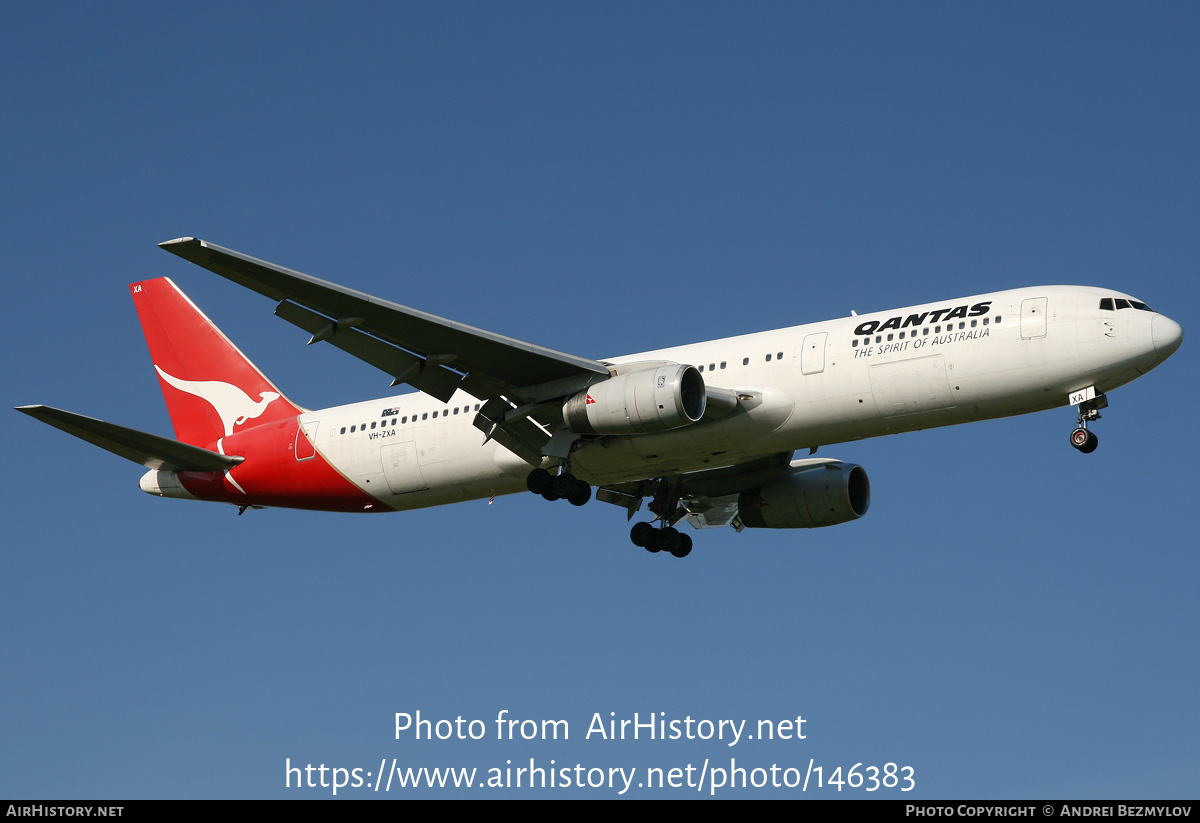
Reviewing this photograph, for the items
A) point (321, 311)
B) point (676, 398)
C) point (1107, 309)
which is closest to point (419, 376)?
point (321, 311)

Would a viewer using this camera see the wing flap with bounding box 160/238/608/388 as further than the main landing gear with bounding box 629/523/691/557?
No

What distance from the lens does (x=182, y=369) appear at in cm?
3906

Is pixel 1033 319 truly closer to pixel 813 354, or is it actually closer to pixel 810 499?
pixel 813 354

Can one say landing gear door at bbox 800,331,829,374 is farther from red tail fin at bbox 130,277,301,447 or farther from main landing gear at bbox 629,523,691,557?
red tail fin at bbox 130,277,301,447

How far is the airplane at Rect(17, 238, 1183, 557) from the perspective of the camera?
28531mm

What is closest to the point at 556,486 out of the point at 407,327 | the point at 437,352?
the point at 437,352

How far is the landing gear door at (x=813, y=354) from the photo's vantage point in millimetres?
29875

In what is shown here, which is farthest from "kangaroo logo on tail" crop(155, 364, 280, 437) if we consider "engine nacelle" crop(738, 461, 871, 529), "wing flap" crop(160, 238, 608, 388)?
"engine nacelle" crop(738, 461, 871, 529)

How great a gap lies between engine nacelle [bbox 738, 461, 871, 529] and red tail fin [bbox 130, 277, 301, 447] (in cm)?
1277

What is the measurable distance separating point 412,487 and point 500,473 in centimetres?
244

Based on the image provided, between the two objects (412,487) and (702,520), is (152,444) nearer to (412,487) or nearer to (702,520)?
(412,487)

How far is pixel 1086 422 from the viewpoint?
94.3ft

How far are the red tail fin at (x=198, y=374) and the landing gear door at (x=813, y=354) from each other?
47.9 feet
